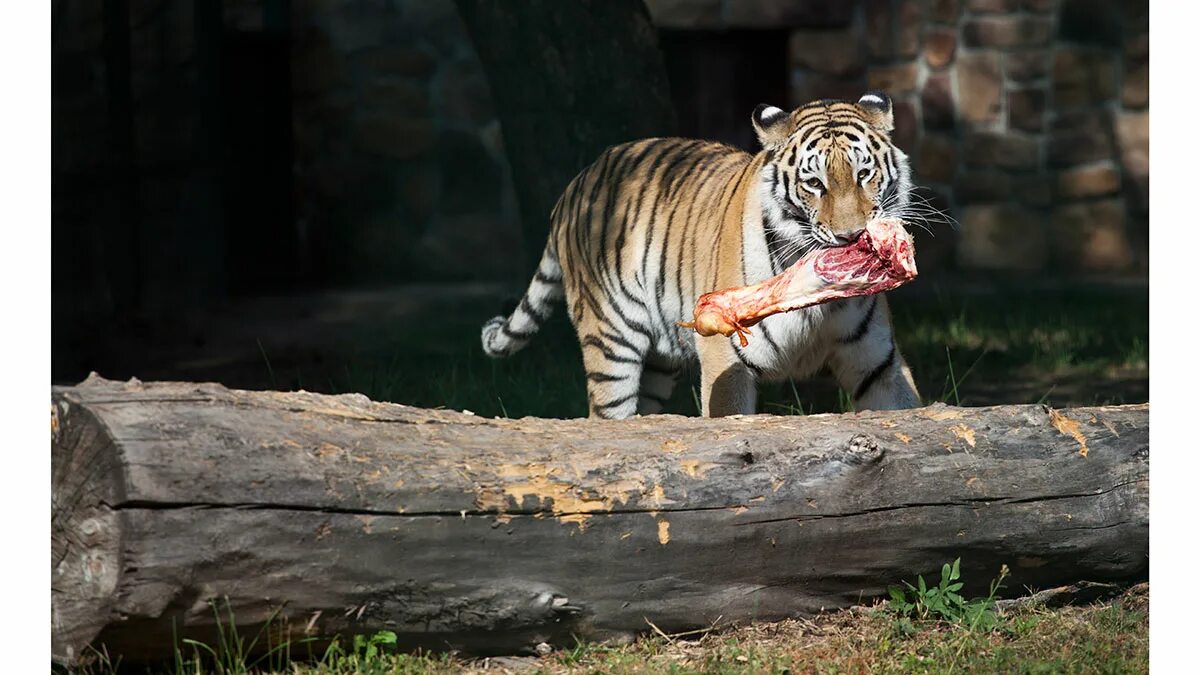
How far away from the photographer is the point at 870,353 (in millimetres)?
4316

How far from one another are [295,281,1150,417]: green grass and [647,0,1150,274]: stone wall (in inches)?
51.2

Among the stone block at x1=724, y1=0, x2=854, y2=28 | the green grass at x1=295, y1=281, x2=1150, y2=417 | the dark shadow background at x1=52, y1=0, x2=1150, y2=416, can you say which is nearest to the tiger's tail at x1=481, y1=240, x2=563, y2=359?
the green grass at x1=295, y1=281, x2=1150, y2=417

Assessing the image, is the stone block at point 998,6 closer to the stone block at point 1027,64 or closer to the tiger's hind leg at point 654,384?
the stone block at point 1027,64

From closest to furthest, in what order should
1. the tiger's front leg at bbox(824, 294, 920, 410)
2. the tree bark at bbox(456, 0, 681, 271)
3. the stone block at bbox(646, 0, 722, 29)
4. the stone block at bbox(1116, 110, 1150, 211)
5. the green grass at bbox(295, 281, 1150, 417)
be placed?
the tiger's front leg at bbox(824, 294, 920, 410), the green grass at bbox(295, 281, 1150, 417), the tree bark at bbox(456, 0, 681, 271), the stone block at bbox(646, 0, 722, 29), the stone block at bbox(1116, 110, 1150, 211)

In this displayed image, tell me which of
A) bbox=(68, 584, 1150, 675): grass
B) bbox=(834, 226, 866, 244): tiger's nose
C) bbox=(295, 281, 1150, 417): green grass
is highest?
bbox=(834, 226, 866, 244): tiger's nose

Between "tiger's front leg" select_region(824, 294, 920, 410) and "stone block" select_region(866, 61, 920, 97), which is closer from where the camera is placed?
"tiger's front leg" select_region(824, 294, 920, 410)

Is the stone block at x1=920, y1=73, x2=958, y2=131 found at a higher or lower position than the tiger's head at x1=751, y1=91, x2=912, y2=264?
lower

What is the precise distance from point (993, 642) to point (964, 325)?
444cm

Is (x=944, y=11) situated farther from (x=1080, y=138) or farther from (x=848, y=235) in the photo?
(x=848, y=235)

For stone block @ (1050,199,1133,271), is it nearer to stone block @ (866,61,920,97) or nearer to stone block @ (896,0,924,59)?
stone block @ (866,61,920,97)

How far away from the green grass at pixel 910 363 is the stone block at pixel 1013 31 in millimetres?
2069

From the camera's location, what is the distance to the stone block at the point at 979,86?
387 inches

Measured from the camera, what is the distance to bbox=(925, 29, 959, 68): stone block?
9.84 meters

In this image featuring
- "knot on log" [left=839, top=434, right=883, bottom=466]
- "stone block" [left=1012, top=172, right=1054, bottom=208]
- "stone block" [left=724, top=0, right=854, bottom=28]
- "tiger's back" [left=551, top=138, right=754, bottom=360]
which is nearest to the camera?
"knot on log" [left=839, top=434, right=883, bottom=466]
